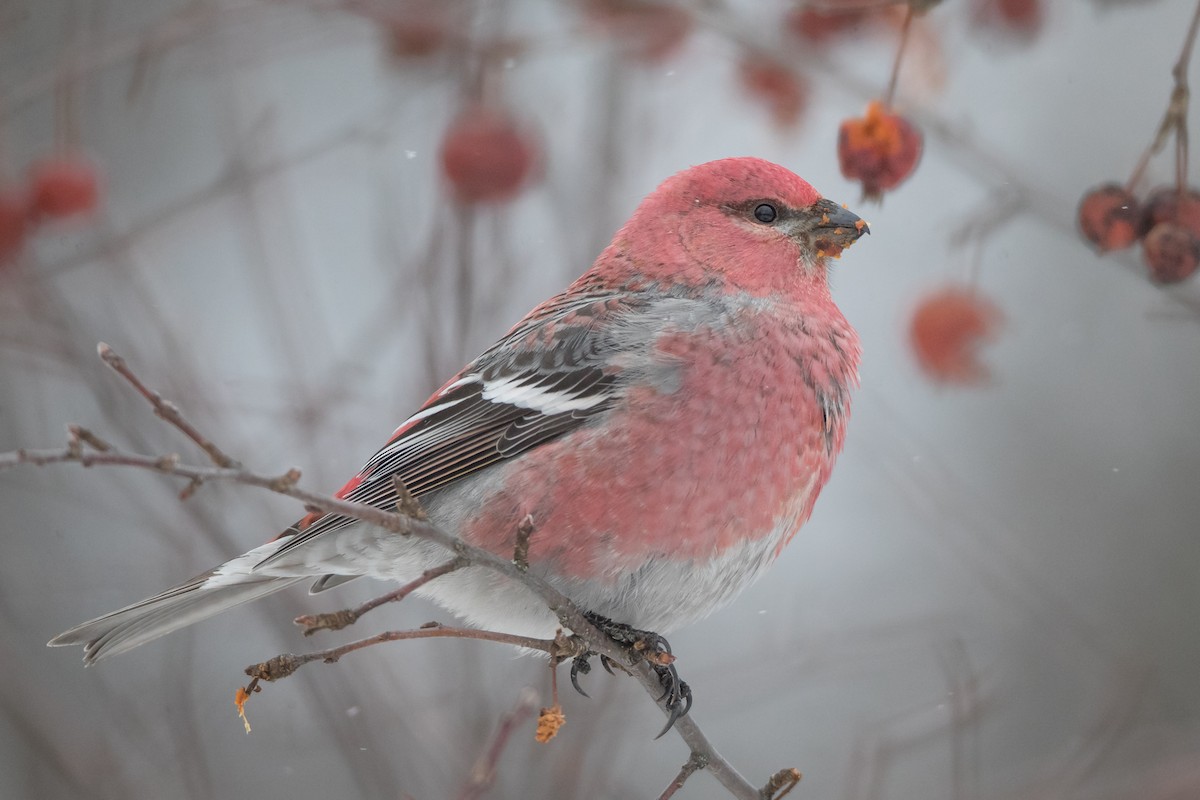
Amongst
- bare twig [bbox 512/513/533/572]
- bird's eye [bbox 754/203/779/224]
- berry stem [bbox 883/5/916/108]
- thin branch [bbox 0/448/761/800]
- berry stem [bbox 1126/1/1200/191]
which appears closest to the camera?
thin branch [bbox 0/448/761/800]

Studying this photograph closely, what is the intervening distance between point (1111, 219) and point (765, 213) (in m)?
0.81

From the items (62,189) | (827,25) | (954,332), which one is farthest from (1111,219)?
(62,189)

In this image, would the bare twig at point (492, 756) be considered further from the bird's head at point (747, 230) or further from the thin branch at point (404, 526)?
the bird's head at point (747, 230)

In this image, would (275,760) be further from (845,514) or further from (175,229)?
(845,514)

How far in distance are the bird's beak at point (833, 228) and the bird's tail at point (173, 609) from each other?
1.57m

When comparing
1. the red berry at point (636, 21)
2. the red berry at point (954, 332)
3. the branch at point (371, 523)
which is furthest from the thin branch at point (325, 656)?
the red berry at point (636, 21)

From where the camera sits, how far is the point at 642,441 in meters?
2.65

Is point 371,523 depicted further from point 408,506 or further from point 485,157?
point 485,157

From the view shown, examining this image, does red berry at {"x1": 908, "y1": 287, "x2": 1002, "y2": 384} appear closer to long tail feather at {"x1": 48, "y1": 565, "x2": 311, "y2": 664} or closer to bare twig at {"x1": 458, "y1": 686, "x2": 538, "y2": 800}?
bare twig at {"x1": 458, "y1": 686, "x2": 538, "y2": 800}

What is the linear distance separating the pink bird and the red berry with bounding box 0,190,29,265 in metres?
1.24

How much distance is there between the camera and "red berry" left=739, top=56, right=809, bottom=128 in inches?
140

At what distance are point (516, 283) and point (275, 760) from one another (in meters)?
2.38

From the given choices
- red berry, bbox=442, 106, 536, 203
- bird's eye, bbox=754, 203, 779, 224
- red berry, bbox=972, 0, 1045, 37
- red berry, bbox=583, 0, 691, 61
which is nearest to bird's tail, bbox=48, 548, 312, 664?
red berry, bbox=442, 106, 536, 203

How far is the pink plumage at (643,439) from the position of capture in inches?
104
